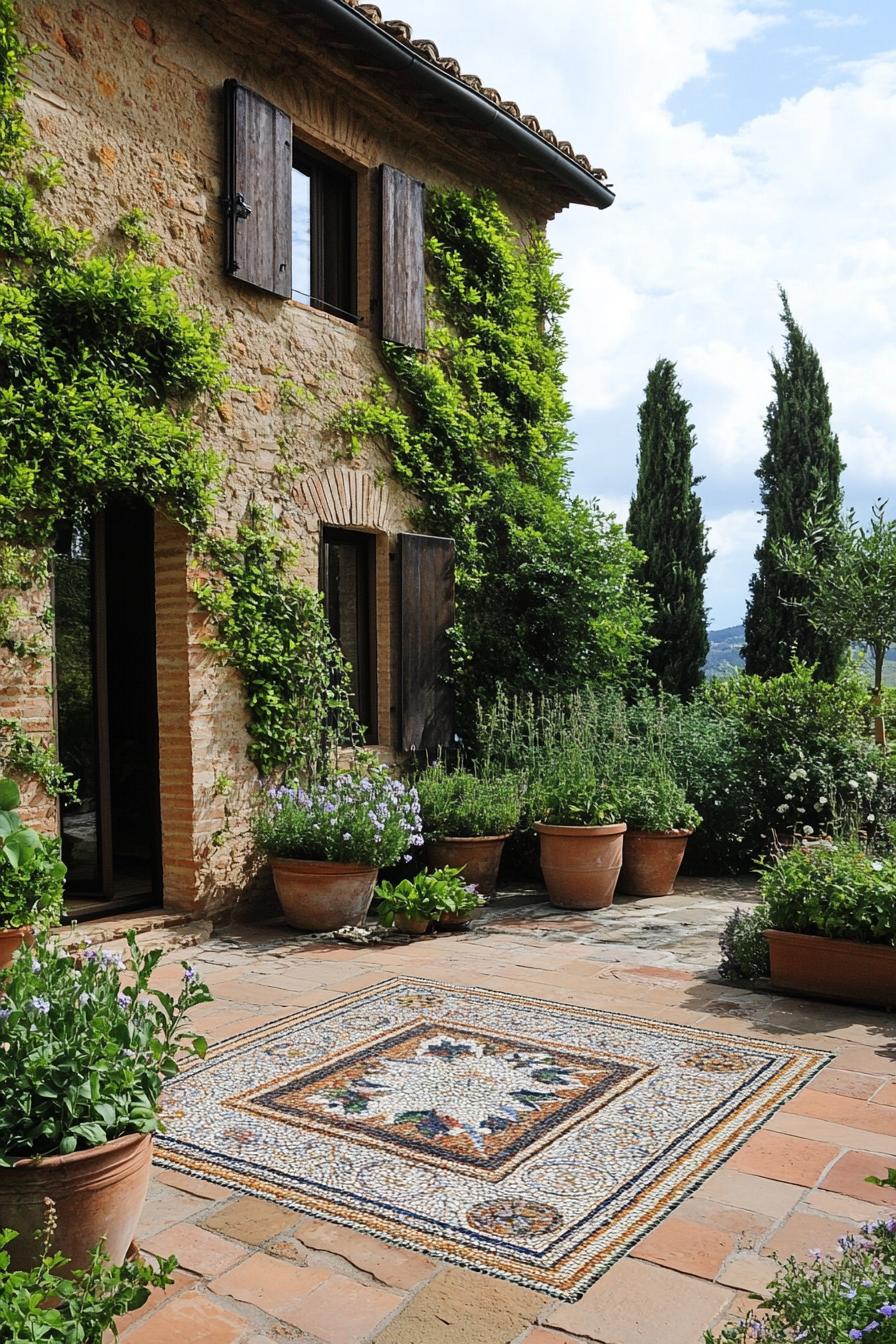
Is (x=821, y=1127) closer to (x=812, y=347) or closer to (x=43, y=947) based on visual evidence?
(x=43, y=947)

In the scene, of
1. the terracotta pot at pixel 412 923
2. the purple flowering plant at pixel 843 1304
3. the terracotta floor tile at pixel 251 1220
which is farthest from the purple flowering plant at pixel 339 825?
the purple flowering plant at pixel 843 1304

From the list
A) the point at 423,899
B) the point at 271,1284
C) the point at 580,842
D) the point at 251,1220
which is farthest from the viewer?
the point at 580,842

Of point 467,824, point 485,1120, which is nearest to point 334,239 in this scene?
point 467,824

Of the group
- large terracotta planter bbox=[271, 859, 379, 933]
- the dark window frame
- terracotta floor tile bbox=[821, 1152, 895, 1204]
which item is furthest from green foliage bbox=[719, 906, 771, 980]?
the dark window frame

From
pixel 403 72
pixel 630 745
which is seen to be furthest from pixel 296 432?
pixel 630 745

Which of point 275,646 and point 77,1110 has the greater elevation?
point 275,646

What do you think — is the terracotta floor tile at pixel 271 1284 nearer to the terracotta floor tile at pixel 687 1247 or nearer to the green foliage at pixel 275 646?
the terracotta floor tile at pixel 687 1247

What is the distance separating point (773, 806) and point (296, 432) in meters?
4.46

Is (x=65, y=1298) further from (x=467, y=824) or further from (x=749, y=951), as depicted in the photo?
(x=467, y=824)

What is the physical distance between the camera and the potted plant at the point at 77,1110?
214 centimetres

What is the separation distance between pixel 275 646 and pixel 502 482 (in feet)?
9.45

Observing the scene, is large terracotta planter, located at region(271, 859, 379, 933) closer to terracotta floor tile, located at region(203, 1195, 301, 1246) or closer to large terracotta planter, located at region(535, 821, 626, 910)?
large terracotta planter, located at region(535, 821, 626, 910)

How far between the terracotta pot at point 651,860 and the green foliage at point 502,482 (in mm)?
1706

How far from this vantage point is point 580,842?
6844 millimetres
